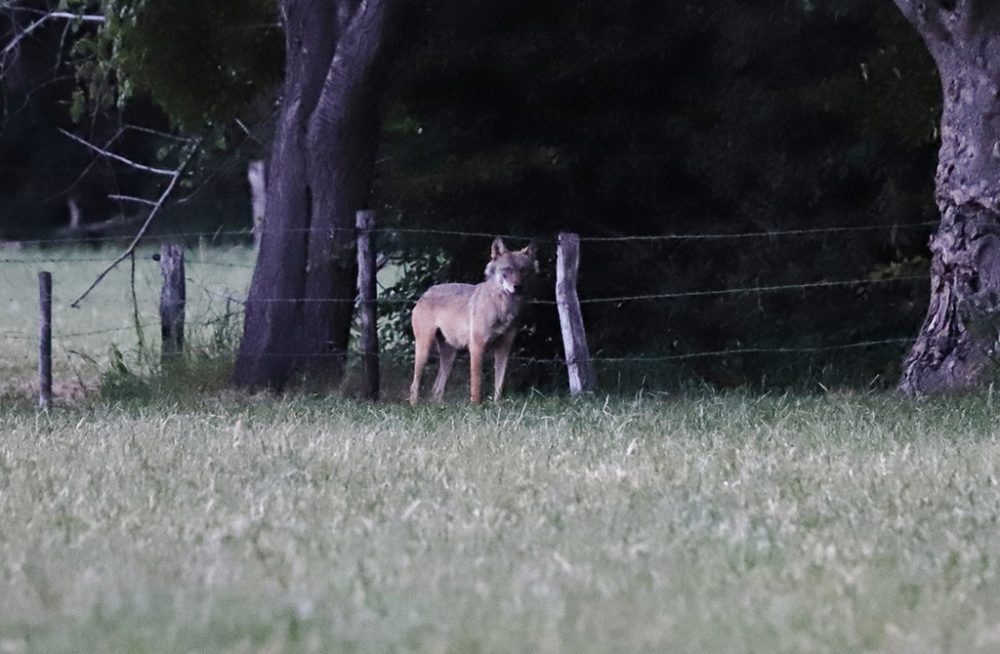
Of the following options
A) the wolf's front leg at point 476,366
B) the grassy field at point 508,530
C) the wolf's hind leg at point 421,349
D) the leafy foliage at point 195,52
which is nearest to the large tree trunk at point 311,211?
the wolf's hind leg at point 421,349

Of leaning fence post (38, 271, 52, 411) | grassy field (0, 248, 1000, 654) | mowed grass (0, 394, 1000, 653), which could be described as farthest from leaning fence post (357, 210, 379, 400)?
mowed grass (0, 394, 1000, 653)

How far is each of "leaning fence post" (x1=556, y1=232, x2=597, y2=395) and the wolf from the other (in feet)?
1.33

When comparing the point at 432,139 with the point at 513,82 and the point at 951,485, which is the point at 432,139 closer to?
the point at 513,82

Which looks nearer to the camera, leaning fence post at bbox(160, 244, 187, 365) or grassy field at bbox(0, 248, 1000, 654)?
grassy field at bbox(0, 248, 1000, 654)

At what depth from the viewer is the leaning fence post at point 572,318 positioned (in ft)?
46.2

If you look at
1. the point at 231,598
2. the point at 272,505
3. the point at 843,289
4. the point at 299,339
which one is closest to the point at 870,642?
the point at 231,598

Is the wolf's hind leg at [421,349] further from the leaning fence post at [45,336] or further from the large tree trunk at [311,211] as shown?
the leaning fence post at [45,336]

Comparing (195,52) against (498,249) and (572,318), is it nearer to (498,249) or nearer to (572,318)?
(498,249)

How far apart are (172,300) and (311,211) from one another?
256 cm

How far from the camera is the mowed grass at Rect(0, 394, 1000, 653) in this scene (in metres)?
5.09

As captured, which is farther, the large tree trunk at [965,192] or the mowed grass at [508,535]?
the large tree trunk at [965,192]

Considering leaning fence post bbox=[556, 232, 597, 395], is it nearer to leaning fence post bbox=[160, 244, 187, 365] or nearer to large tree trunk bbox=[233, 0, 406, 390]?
large tree trunk bbox=[233, 0, 406, 390]

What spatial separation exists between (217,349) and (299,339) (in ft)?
5.51

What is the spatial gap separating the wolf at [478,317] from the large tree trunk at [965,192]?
11.0 feet
